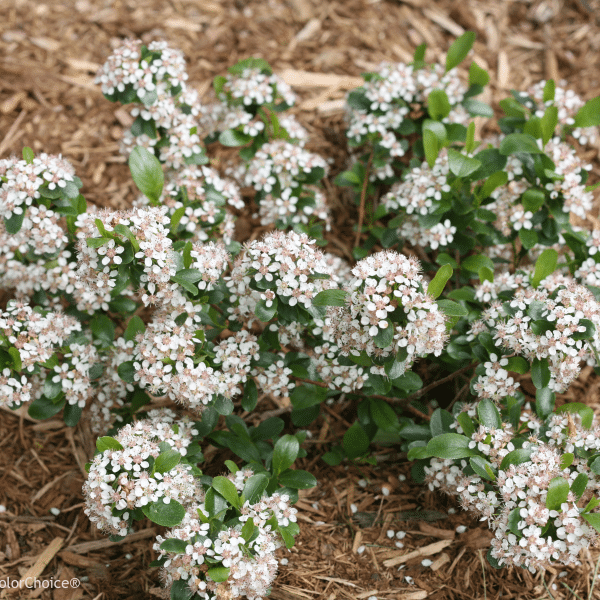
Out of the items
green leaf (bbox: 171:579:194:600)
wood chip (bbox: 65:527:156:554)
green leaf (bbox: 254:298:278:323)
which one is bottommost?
wood chip (bbox: 65:527:156:554)

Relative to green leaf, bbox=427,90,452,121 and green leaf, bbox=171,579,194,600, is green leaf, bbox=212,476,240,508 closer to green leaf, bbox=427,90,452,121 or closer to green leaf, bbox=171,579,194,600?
green leaf, bbox=171,579,194,600

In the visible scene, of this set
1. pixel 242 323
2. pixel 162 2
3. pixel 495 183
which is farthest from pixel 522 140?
pixel 162 2

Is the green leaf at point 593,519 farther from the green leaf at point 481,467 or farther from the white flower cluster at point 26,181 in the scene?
the white flower cluster at point 26,181

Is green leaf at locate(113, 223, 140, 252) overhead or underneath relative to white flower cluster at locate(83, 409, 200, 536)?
overhead

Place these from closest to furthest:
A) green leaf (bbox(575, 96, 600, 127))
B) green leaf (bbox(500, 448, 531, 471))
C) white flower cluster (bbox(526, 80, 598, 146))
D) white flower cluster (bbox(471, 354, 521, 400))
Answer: green leaf (bbox(500, 448, 531, 471)) < white flower cluster (bbox(471, 354, 521, 400)) < green leaf (bbox(575, 96, 600, 127)) < white flower cluster (bbox(526, 80, 598, 146))

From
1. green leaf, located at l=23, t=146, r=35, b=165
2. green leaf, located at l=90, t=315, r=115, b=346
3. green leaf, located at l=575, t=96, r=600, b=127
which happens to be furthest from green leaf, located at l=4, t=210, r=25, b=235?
green leaf, located at l=575, t=96, r=600, b=127

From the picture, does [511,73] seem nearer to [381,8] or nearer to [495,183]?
[381,8]
